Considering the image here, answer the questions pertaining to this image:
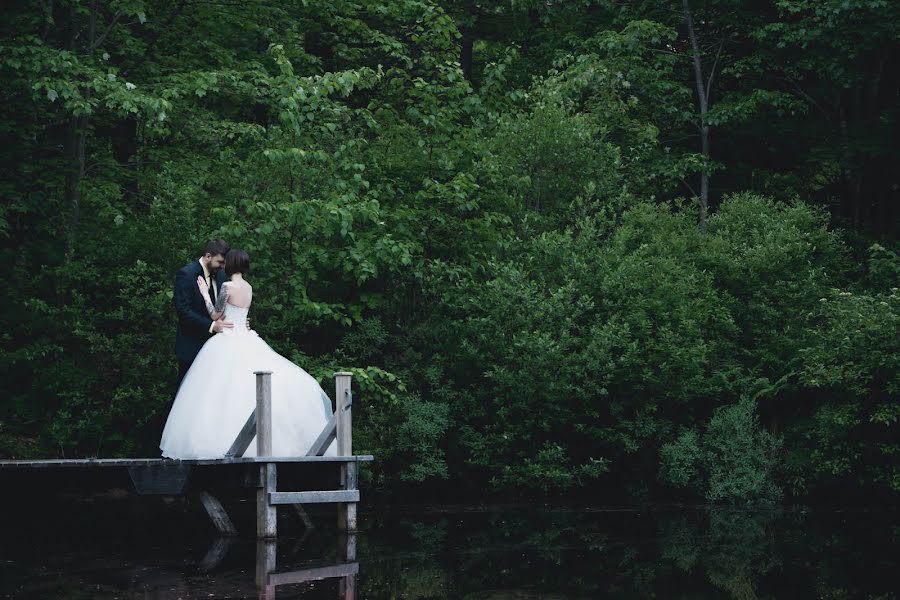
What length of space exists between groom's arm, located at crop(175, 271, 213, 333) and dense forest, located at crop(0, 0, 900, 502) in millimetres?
3051

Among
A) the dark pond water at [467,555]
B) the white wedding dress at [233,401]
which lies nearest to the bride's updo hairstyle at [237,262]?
the white wedding dress at [233,401]

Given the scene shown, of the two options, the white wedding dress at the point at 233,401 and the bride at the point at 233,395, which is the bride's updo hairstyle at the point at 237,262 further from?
the white wedding dress at the point at 233,401

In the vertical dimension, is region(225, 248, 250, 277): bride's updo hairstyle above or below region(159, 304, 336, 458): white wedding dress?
above

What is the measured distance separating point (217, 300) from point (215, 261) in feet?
1.43

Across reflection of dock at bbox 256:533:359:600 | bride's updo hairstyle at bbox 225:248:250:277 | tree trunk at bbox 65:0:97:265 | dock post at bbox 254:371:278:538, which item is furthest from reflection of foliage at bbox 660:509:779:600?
tree trunk at bbox 65:0:97:265

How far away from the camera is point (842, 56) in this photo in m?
22.6

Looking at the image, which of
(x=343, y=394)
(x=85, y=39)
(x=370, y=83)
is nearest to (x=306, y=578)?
(x=343, y=394)

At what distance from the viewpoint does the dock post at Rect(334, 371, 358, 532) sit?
517 inches

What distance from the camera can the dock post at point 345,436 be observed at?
1314cm

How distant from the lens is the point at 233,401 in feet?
41.4

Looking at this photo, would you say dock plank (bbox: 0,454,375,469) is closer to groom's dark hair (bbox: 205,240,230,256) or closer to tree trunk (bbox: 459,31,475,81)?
groom's dark hair (bbox: 205,240,230,256)

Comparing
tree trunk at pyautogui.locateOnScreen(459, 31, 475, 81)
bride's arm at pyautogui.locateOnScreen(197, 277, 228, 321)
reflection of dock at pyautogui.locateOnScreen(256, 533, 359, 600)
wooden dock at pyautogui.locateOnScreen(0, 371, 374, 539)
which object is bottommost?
reflection of dock at pyautogui.locateOnScreen(256, 533, 359, 600)

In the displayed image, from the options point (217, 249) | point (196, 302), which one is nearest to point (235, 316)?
point (196, 302)

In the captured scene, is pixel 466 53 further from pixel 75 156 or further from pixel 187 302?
pixel 187 302
